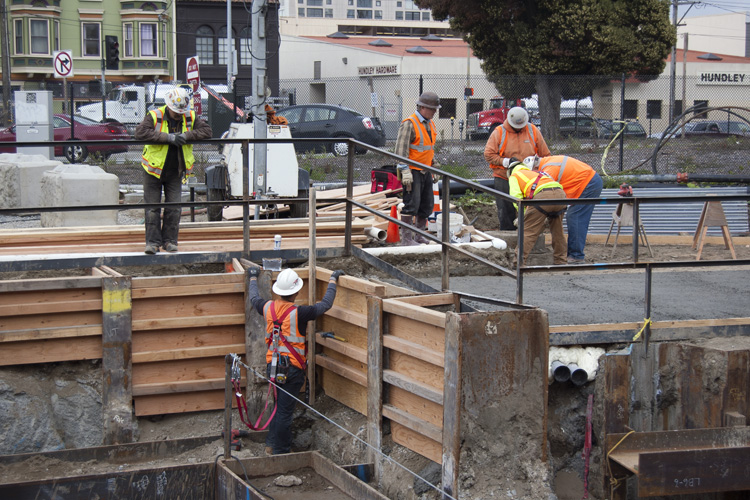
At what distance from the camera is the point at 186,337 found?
812cm

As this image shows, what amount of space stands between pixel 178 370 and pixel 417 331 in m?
2.77

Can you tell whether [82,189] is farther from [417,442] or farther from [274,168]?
[417,442]

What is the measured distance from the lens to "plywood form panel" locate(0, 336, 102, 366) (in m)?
7.60

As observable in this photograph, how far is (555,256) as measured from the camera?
9.26 metres

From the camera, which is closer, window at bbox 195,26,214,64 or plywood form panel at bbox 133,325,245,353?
plywood form panel at bbox 133,325,245,353

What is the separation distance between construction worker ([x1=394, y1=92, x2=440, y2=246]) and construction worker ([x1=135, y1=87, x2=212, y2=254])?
2356 mm

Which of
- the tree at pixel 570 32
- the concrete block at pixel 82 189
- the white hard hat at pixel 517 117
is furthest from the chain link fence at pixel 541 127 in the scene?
the white hard hat at pixel 517 117

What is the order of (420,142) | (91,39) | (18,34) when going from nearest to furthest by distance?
(420,142) → (18,34) → (91,39)

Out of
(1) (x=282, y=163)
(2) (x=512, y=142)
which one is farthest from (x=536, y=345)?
(1) (x=282, y=163)

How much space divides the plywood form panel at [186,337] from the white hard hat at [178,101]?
2.19 m

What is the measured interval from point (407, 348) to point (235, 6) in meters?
49.0

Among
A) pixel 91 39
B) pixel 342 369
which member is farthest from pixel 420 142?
pixel 91 39

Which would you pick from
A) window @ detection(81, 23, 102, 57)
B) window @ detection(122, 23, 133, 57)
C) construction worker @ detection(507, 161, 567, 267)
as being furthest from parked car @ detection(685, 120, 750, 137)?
window @ detection(81, 23, 102, 57)

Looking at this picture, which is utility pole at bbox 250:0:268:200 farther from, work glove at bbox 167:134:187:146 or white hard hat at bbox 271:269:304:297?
white hard hat at bbox 271:269:304:297
